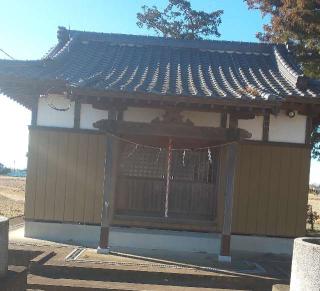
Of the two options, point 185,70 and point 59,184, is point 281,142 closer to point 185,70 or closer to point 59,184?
point 185,70

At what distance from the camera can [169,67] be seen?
13.0m

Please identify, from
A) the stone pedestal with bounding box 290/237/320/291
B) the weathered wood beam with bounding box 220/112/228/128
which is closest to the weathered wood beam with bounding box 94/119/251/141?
the weathered wood beam with bounding box 220/112/228/128

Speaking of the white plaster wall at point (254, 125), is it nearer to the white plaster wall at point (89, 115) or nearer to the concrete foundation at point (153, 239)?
the concrete foundation at point (153, 239)

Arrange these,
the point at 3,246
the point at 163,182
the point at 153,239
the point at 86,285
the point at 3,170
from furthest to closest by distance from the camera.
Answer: the point at 3,170 < the point at 163,182 < the point at 153,239 < the point at 86,285 < the point at 3,246

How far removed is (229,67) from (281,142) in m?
3.07

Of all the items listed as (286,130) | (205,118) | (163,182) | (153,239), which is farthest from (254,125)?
(153,239)

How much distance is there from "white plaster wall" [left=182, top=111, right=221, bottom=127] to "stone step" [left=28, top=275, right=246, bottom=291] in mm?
4133

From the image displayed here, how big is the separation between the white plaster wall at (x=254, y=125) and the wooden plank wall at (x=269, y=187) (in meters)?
0.24

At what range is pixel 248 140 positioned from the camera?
11.2m

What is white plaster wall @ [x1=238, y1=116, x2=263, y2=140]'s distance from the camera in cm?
1120

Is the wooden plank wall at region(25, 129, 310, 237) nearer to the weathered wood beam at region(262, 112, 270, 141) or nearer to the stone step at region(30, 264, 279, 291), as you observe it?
the weathered wood beam at region(262, 112, 270, 141)

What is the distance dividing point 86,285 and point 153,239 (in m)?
3.20

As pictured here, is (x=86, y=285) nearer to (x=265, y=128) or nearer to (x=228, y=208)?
(x=228, y=208)

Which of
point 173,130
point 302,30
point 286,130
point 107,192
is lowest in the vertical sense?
point 107,192
